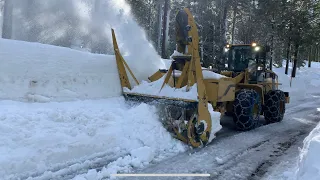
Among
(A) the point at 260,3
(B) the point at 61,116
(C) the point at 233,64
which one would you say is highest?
(A) the point at 260,3

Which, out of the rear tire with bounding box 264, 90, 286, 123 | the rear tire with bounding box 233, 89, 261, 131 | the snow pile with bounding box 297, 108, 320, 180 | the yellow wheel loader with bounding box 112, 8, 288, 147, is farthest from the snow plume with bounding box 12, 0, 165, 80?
the snow pile with bounding box 297, 108, 320, 180

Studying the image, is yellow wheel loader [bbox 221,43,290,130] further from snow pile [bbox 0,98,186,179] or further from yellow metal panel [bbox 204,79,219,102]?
snow pile [bbox 0,98,186,179]

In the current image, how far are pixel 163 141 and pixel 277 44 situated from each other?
83.6 ft

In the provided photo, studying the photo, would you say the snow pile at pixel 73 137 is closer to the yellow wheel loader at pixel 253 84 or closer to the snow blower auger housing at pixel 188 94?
the snow blower auger housing at pixel 188 94

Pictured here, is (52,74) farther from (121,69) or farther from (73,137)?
(73,137)

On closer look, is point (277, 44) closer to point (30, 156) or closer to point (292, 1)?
point (292, 1)

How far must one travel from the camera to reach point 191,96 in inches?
246

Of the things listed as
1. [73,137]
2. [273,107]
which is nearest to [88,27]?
[273,107]

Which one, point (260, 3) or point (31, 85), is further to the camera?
point (260, 3)

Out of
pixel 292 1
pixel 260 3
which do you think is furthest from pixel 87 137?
pixel 292 1

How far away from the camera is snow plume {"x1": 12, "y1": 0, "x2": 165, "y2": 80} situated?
Answer: 29.2ft

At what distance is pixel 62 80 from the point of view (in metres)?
7.00

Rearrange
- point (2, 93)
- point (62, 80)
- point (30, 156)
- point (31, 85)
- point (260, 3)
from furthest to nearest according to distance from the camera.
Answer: point (260, 3) < point (62, 80) < point (31, 85) < point (2, 93) < point (30, 156)

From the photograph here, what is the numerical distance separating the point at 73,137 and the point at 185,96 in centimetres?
242
